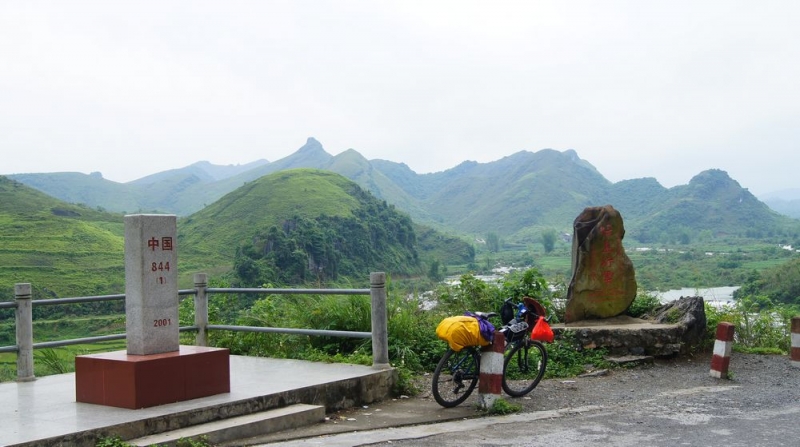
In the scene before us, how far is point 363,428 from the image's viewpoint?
653cm

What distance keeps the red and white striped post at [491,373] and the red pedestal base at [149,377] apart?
2.41 metres

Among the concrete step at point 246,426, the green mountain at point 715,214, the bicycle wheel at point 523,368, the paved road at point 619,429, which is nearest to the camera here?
the concrete step at point 246,426

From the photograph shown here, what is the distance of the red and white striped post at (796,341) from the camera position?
10219mm

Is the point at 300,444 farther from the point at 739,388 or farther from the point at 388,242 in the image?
the point at 388,242

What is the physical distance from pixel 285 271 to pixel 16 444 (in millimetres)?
48598

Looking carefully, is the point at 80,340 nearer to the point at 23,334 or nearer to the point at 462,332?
the point at 23,334

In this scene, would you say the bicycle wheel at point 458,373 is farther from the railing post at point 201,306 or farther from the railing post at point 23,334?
the railing post at point 23,334

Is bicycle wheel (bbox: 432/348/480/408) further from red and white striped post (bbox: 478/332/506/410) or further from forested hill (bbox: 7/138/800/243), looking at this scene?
forested hill (bbox: 7/138/800/243)

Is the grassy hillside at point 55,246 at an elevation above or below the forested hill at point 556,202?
below

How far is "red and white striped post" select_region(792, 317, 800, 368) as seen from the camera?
10219mm

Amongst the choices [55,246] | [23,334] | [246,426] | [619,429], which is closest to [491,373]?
[619,429]

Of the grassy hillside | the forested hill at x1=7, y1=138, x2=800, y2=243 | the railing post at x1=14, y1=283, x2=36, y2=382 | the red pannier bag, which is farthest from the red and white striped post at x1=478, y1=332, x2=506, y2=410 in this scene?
the forested hill at x1=7, y1=138, x2=800, y2=243

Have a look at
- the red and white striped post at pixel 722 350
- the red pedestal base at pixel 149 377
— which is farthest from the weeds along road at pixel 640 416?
the red pedestal base at pixel 149 377

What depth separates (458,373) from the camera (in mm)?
7277
